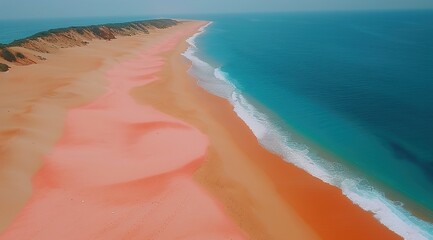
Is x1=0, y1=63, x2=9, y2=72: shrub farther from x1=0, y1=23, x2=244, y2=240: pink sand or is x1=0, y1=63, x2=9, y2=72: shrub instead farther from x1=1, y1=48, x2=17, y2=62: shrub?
x1=0, y1=23, x2=244, y2=240: pink sand

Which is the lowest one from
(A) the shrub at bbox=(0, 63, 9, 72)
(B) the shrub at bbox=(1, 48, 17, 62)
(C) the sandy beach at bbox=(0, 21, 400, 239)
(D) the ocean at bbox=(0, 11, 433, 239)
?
(D) the ocean at bbox=(0, 11, 433, 239)

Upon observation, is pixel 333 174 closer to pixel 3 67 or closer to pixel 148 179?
pixel 148 179

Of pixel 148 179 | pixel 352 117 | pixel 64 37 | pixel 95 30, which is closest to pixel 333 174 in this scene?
pixel 148 179

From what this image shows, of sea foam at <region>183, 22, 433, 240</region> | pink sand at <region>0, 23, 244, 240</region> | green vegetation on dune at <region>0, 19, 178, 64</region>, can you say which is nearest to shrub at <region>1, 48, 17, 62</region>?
green vegetation on dune at <region>0, 19, 178, 64</region>

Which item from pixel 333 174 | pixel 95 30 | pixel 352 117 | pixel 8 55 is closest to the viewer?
pixel 333 174

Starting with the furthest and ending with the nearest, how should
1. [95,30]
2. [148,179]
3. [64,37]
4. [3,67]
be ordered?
[95,30] → [64,37] → [3,67] → [148,179]

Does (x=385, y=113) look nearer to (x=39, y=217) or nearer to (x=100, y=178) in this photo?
(x=100, y=178)

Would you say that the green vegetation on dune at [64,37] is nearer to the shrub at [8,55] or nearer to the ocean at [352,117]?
the shrub at [8,55]
